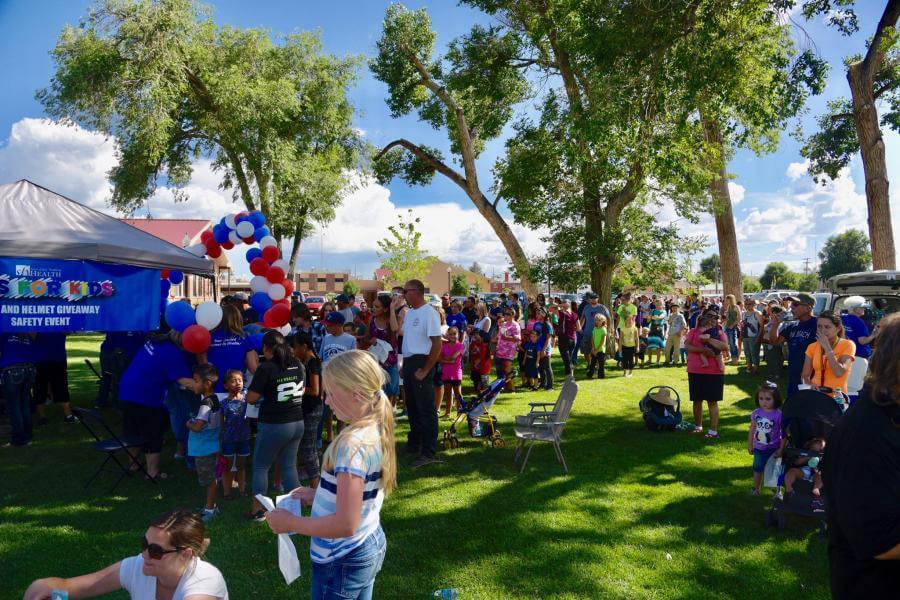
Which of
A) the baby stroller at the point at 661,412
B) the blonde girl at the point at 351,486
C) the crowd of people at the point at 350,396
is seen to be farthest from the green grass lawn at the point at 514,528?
Result: the blonde girl at the point at 351,486

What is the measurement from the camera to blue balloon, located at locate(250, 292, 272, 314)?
852cm

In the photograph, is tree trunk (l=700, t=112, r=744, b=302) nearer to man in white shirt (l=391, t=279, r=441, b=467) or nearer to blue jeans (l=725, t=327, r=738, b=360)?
blue jeans (l=725, t=327, r=738, b=360)

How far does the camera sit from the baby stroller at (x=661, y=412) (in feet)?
26.5

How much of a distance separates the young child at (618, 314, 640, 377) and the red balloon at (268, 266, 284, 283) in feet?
25.8

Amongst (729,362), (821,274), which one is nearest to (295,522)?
(729,362)

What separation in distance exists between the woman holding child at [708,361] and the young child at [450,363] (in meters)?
3.34

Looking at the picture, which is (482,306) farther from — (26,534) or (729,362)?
(26,534)

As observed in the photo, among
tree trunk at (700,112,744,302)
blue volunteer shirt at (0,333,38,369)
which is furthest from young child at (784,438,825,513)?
tree trunk at (700,112,744,302)

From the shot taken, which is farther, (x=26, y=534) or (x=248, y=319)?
(x=248, y=319)

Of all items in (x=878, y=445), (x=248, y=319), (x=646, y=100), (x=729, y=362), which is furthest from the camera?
(x=729, y=362)

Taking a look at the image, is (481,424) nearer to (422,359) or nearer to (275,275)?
(422,359)

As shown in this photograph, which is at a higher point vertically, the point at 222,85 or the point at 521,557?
the point at 222,85

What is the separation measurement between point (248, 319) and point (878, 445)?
26.3ft

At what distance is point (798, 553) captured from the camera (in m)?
4.39
